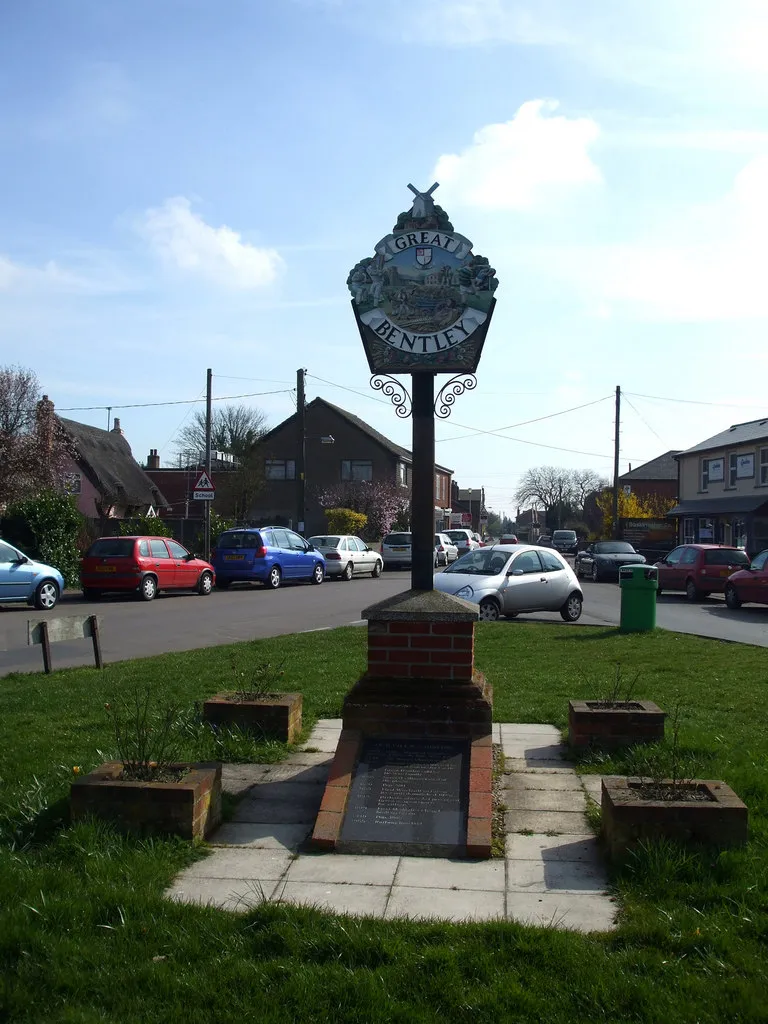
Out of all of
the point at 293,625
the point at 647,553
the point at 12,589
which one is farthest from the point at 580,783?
the point at 647,553

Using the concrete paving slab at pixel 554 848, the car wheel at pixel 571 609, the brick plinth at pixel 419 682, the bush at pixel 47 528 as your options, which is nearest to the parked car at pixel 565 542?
the bush at pixel 47 528

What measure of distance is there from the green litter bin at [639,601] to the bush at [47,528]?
15.8 meters

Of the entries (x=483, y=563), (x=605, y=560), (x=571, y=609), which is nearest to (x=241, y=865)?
(x=483, y=563)

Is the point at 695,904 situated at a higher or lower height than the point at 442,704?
lower

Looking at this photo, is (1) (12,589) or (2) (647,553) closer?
(1) (12,589)

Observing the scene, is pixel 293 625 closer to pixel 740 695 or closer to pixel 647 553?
pixel 740 695

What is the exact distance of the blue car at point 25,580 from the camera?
18.8m

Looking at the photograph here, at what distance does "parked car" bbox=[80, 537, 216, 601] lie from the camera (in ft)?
72.0

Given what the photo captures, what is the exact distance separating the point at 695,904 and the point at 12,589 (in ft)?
56.5

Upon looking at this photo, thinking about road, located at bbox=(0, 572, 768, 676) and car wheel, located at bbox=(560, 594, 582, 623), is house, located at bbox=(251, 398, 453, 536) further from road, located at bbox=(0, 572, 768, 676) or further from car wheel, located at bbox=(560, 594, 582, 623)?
car wheel, located at bbox=(560, 594, 582, 623)

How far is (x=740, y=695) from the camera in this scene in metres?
8.71

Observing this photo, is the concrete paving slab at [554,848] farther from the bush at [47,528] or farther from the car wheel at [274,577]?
the car wheel at [274,577]

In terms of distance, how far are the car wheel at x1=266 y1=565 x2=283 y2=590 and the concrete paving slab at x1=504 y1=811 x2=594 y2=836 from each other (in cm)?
2220

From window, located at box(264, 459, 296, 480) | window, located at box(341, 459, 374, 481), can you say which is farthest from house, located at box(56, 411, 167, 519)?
window, located at box(341, 459, 374, 481)
